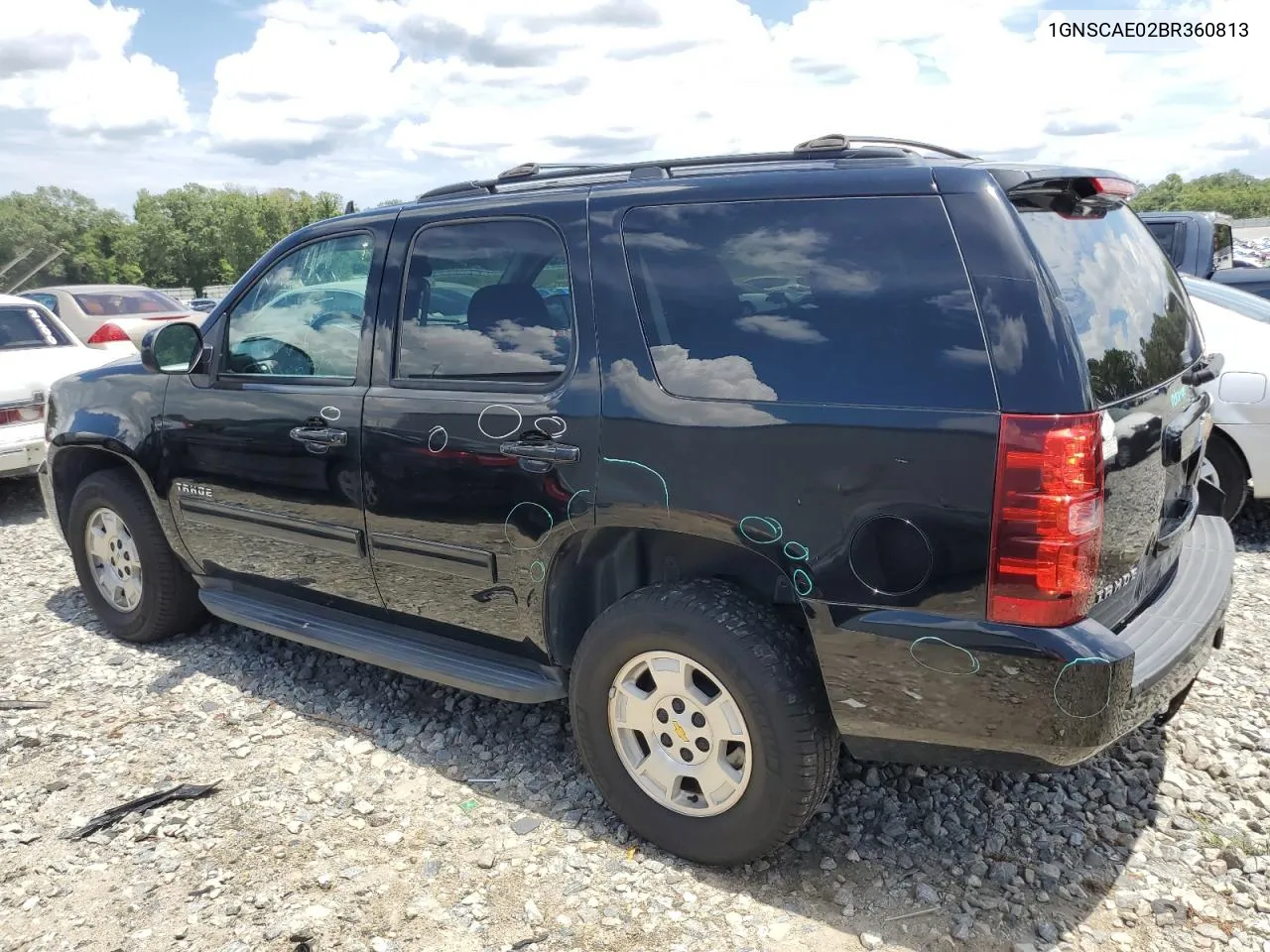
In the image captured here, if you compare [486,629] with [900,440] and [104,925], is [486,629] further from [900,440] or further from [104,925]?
[900,440]

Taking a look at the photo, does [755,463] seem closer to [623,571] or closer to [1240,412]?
[623,571]

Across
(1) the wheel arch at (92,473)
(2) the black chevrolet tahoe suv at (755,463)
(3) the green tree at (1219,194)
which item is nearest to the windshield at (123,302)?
(1) the wheel arch at (92,473)

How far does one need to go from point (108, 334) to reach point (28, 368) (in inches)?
167

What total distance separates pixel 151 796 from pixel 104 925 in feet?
2.18

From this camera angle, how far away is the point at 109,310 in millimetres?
12898

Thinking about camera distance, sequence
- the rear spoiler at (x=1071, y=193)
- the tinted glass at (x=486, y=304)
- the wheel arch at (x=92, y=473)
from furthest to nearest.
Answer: the wheel arch at (x=92, y=473), the tinted glass at (x=486, y=304), the rear spoiler at (x=1071, y=193)

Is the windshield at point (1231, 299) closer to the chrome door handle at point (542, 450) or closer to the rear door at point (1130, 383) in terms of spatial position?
the rear door at point (1130, 383)

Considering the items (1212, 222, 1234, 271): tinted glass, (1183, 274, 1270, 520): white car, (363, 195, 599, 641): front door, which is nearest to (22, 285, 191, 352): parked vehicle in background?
(363, 195, 599, 641): front door

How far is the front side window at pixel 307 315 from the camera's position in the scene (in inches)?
144

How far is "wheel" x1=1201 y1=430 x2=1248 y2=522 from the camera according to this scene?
5.46 m

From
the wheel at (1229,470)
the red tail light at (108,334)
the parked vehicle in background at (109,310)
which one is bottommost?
the wheel at (1229,470)

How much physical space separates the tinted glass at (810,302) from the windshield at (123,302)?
39.6 feet

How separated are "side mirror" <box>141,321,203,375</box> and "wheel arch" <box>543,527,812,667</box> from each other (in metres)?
2.04

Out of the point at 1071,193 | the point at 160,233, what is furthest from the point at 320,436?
the point at 160,233
